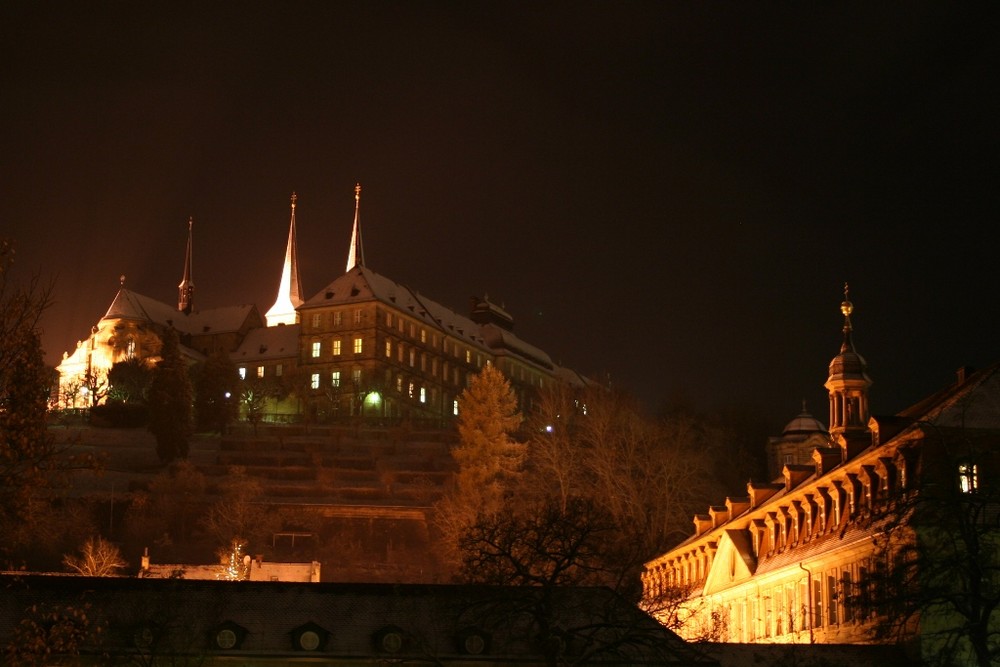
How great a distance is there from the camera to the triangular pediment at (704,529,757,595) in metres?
62.8

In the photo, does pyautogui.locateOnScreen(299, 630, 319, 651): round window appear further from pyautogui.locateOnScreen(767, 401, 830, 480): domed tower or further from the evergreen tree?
the evergreen tree

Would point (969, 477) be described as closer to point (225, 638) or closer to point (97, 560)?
point (225, 638)

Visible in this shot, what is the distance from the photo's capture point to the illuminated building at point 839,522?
42.2 meters

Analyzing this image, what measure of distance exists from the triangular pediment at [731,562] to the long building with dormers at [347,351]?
87514mm

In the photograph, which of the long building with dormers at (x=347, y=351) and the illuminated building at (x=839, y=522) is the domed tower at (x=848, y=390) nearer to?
the illuminated building at (x=839, y=522)

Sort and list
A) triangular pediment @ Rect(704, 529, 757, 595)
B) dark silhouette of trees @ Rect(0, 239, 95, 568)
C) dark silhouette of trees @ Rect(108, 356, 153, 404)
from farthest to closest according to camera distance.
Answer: dark silhouette of trees @ Rect(108, 356, 153, 404) → triangular pediment @ Rect(704, 529, 757, 595) → dark silhouette of trees @ Rect(0, 239, 95, 568)

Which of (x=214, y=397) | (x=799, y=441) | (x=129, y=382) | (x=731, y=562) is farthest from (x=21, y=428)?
(x=129, y=382)

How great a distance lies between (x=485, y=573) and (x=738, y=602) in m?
23.6

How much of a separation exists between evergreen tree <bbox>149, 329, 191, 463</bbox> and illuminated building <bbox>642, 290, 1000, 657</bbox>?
64.0m

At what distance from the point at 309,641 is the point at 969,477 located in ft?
59.0

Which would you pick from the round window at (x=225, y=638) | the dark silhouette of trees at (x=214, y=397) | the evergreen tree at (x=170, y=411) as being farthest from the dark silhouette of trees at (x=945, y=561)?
the dark silhouette of trees at (x=214, y=397)

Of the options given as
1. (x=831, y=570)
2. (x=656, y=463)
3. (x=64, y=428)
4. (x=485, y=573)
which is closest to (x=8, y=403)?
(x=485, y=573)

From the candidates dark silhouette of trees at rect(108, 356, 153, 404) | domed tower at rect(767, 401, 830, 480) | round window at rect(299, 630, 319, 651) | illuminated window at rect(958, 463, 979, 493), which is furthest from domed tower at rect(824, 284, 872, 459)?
dark silhouette of trees at rect(108, 356, 153, 404)

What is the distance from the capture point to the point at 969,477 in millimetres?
40875
